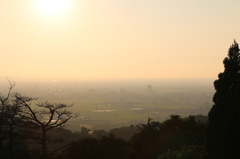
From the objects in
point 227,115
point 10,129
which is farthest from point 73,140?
point 227,115

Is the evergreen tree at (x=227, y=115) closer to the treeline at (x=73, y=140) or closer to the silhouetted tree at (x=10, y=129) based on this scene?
the treeline at (x=73, y=140)

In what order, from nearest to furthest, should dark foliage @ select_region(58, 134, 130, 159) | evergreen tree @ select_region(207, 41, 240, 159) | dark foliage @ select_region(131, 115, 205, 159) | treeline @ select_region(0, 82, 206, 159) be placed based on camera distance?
evergreen tree @ select_region(207, 41, 240, 159)
treeline @ select_region(0, 82, 206, 159)
dark foliage @ select_region(58, 134, 130, 159)
dark foliage @ select_region(131, 115, 205, 159)

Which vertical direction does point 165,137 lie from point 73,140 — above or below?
below

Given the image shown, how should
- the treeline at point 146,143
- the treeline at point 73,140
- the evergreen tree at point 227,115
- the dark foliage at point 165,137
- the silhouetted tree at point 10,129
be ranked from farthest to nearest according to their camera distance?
1. the dark foliage at point 165,137
2. the treeline at point 146,143
3. the treeline at point 73,140
4. the silhouetted tree at point 10,129
5. the evergreen tree at point 227,115

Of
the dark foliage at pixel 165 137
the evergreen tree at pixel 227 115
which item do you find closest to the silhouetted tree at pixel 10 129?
the dark foliage at pixel 165 137

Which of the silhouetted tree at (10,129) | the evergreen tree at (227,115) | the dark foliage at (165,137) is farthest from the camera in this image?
the dark foliage at (165,137)

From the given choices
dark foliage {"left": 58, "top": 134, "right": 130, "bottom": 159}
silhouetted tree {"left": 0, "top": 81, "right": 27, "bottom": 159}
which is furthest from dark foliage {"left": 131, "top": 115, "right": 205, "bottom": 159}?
silhouetted tree {"left": 0, "top": 81, "right": 27, "bottom": 159}

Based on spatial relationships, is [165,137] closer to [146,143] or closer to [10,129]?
[146,143]

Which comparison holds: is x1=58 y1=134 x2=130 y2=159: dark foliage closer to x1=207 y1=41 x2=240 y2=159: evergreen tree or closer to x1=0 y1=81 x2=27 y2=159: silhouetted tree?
x1=0 y1=81 x2=27 y2=159: silhouetted tree
